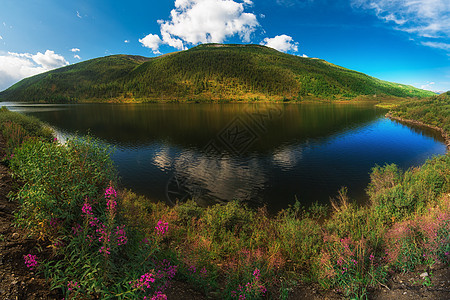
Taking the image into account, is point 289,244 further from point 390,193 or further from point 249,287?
point 390,193

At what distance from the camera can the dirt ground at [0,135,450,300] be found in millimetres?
3896

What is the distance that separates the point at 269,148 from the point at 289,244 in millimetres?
29517

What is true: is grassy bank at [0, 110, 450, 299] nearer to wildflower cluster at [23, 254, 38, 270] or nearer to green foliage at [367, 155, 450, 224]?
wildflower cluster at [23, 254, 38, 270]

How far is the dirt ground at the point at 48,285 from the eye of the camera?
390 centimetres

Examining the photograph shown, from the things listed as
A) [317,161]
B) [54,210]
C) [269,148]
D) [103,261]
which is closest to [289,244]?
[103,261]

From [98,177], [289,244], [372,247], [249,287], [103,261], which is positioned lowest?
[289,244]

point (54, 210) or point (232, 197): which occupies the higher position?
point (54, 210)

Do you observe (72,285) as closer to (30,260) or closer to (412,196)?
(30,260)

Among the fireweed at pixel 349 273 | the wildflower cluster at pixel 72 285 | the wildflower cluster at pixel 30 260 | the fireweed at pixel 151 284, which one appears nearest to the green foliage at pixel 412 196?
the fireweed at pixel 349 273

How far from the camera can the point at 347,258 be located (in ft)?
22.0

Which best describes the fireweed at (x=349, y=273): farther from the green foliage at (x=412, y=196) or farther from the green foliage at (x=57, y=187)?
the green foliage at (x=57, y=187)

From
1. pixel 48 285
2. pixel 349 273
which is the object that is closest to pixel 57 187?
pixel 48 285

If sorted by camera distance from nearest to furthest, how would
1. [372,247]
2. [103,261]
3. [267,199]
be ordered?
[103,261]
[372,247]
[267,199]

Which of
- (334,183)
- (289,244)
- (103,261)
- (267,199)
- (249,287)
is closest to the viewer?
(103,261)
